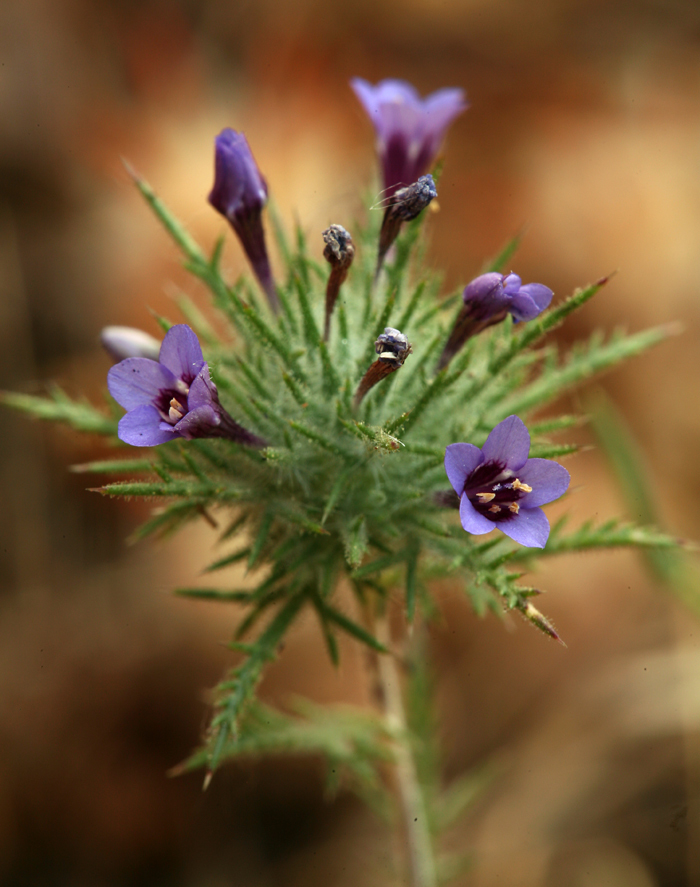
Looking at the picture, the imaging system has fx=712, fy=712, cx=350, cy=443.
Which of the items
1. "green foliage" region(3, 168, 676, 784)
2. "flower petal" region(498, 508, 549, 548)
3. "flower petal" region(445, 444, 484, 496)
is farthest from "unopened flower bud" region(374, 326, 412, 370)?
"flower petal" region(498, 508, 549, 548)

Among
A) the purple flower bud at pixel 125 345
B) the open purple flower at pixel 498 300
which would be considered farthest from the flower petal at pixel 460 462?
the purple flower bud at pixel 125 345

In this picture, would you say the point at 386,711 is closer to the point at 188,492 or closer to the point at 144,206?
the point at 188,492

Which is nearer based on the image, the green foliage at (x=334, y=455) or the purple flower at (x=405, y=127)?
the green foliage at (x=334, y=455)

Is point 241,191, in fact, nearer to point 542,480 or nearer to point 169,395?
point 169,395

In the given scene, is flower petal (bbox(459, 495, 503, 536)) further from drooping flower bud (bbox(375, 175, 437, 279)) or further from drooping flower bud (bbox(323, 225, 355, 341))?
drooping flower bud (bbox(375, 175, 437, 279))

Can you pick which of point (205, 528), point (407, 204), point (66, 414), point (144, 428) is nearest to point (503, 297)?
point (407, 204)

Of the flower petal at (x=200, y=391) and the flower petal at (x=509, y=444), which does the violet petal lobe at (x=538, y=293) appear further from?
the flower petal at (x=200, y=391)
